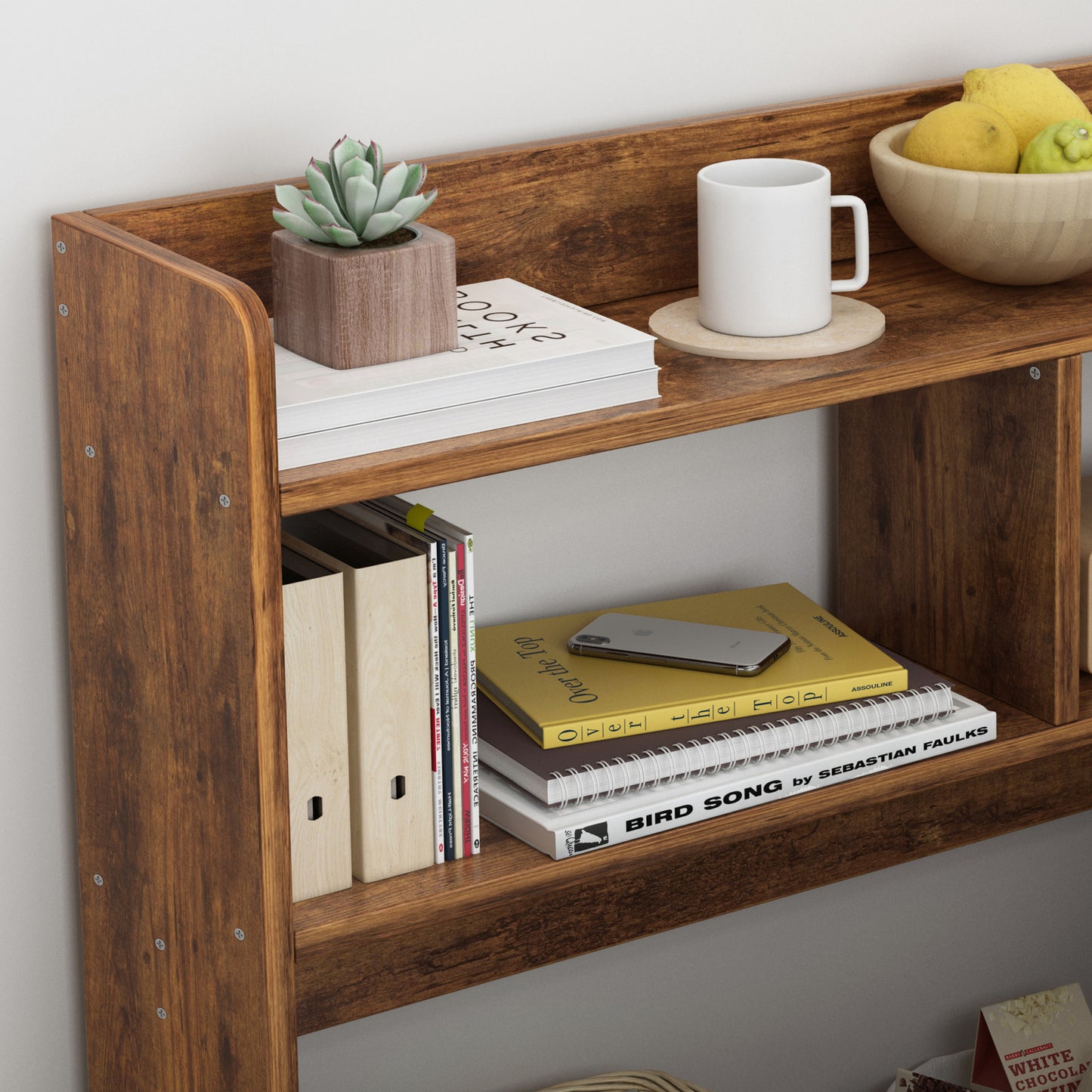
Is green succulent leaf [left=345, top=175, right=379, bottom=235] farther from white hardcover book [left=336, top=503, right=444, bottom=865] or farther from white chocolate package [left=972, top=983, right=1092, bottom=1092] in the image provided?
white chocolate package [left=972, top=983, right=1092, bottom=1092]

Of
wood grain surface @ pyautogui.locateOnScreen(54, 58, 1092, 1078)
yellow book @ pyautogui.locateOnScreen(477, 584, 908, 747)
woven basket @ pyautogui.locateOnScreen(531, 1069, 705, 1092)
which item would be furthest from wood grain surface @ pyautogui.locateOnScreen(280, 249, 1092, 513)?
woven basket @ pyautogui.locateOnScreen(531, 1069, 705, 1092)

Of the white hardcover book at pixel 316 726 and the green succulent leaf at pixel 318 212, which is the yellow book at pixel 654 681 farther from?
the green succulent leaf at pixel 318 212

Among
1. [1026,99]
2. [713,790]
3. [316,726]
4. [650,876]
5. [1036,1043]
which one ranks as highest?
[1026,99]

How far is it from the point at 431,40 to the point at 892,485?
54cm

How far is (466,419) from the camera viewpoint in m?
0.97

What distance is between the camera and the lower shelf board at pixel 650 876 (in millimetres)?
1067

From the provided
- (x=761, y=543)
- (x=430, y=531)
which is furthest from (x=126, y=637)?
(x=761, y=543)

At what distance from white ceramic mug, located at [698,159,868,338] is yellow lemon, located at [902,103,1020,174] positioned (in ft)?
0.36

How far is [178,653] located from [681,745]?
381 mm

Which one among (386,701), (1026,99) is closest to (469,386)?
(386,701)

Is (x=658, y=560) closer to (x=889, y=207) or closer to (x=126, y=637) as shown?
(x=889, y=207)

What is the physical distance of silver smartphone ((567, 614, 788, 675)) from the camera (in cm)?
125

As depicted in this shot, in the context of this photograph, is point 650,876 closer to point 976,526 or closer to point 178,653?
point 976,526

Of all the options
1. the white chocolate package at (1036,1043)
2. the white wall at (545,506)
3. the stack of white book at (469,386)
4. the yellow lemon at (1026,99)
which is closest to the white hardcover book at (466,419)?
the stack of white book at (469,386)
